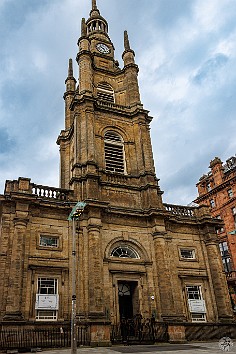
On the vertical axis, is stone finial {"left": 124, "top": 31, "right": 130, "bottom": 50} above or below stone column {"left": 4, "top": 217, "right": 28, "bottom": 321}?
above

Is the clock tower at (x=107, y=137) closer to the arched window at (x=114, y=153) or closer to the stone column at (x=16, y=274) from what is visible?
the arched window at (x=114, y=153)

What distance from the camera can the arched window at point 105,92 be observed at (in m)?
31.0

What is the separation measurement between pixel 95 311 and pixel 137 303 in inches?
145

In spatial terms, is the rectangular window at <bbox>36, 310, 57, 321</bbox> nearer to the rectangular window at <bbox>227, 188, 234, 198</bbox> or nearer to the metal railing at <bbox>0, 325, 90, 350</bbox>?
Answer: the metal railing at <bbox>0, 325, 90, 350</bbox>

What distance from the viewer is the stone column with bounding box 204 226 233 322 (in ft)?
75.4

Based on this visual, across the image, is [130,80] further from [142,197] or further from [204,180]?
[204,180]

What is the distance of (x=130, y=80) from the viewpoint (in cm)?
3170

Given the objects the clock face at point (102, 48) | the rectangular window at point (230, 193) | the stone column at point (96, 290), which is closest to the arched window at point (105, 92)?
the clock face at point (102, 48)

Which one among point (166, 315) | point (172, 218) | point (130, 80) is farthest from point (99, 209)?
point (130, 80)

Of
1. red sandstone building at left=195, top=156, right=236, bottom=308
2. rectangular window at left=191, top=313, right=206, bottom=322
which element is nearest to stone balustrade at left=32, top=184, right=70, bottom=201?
rectangular window at left=191, top=313, right=206, bottom=322

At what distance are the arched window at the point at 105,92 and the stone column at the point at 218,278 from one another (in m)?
15.1

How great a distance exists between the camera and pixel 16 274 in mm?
18266

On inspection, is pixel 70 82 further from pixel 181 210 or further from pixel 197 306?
pixel 197 306

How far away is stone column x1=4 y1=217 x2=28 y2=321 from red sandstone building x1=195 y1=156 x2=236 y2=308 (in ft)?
90.4
